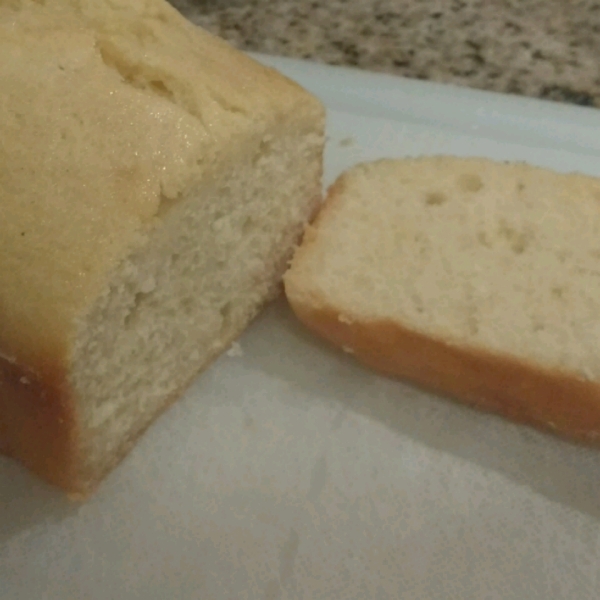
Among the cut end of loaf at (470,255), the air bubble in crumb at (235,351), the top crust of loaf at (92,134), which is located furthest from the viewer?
the air bubble in crumb at (235,351)

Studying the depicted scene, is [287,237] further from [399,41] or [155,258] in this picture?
[399,41]

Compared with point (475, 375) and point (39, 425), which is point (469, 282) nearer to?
point (475, 375)

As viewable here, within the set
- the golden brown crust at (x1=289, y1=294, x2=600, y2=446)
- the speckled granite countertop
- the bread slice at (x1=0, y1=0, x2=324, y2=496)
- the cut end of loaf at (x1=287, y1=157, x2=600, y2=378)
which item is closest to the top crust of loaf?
the bread slice at (x1=0, y1=0, x2=324, y2=496)

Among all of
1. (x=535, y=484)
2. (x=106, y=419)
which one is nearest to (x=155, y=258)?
(x=106, y=419)

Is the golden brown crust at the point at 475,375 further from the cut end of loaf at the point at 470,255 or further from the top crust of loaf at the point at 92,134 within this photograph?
the top crust of loaf at the point at 92,134

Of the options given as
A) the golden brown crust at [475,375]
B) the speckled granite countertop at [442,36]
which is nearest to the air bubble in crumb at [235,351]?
the golden brown crust at [475,375]
